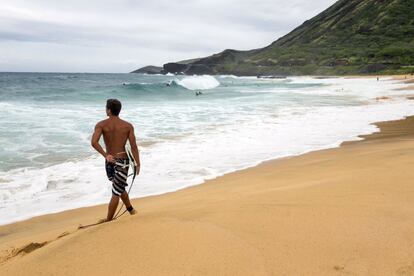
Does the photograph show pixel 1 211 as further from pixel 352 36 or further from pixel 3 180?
pixel 352 36

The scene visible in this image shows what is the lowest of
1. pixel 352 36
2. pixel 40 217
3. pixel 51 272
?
pixel 40 217

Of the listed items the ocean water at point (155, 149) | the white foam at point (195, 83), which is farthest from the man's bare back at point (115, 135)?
the white foam at point (195, 83)

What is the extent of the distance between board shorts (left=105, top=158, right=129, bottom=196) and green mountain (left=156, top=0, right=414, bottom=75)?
89.9 meters

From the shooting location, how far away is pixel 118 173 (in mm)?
4684

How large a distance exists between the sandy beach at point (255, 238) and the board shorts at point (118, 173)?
733mm

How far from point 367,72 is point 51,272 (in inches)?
3697

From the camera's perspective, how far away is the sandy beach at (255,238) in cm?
295

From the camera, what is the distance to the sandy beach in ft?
9.67

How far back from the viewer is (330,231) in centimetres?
342

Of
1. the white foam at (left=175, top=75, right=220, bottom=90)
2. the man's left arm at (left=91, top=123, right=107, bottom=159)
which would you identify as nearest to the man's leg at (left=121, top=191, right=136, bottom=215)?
the man's left arm at (left=91, top=123, right=107, bottom=159)

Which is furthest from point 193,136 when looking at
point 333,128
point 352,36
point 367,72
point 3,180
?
point 352,36

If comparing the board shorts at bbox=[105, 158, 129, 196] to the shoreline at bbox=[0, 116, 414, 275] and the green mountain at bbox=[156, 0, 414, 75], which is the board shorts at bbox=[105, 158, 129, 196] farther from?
the green mountain at bbox=[156, 0, 414, 75]

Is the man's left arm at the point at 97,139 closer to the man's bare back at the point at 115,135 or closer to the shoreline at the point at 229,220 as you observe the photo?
the man's bare back at the point at 115,135

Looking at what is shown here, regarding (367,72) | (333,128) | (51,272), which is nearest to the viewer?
(51,272)
